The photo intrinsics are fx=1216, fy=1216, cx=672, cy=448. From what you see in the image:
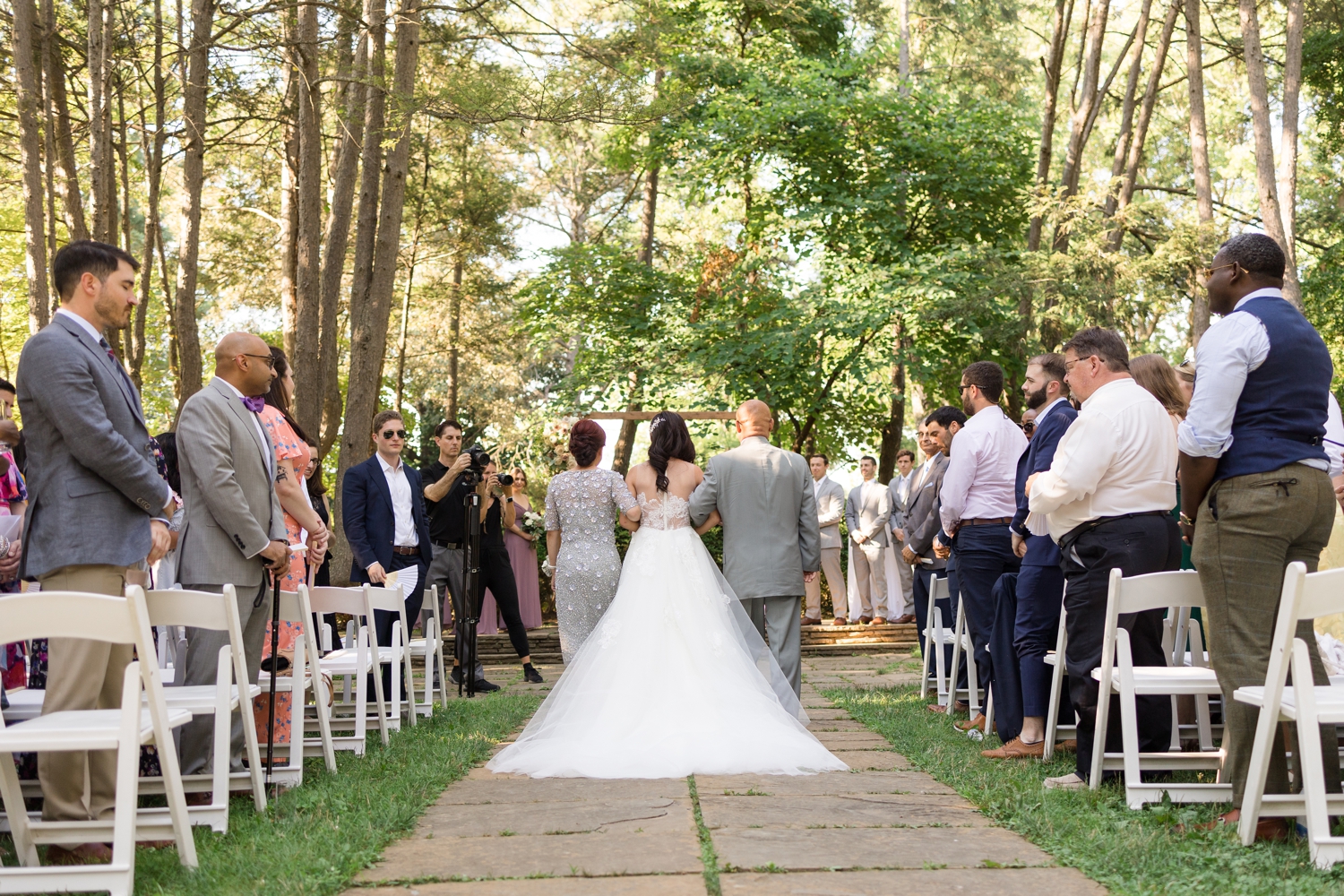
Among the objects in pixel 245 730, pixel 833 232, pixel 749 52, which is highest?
pixel 749 52

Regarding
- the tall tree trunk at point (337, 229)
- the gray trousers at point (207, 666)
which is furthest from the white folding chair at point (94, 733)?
the tall tree trunk at point (337, 229)

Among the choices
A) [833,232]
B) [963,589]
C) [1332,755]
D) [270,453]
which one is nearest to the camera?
[1332,755]

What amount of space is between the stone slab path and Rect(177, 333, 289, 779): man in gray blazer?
43.0 inches

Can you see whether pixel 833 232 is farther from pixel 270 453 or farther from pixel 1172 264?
pixel 270 453

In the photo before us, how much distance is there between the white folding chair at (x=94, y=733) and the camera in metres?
3.44

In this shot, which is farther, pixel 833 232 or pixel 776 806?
pixel 833 232

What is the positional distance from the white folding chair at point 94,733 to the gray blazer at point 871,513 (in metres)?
11.2

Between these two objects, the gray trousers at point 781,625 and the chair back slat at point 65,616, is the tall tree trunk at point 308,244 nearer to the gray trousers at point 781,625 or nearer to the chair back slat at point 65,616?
the gray trousers at point 781,625

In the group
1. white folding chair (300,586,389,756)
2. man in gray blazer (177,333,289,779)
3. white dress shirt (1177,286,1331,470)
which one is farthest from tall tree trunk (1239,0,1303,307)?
man in gray blazer (177,333,289,779)

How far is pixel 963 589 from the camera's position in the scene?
22.7 ft

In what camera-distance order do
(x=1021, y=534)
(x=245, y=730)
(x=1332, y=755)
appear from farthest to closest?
(x=1021, y=534) < (x=245, y=730) < (x=1332, y=755)

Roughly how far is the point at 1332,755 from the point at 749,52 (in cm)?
1751

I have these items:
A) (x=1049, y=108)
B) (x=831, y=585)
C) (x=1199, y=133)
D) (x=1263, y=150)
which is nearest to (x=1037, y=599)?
(x=1263, y=150)

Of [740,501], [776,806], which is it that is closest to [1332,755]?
[776,806]
